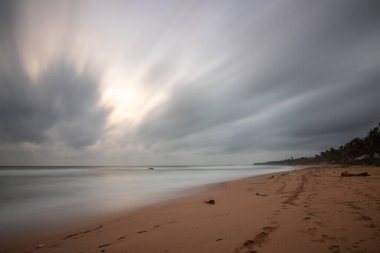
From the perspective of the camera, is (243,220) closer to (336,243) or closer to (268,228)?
(268,228)

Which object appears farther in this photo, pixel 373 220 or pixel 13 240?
pixel 13 240

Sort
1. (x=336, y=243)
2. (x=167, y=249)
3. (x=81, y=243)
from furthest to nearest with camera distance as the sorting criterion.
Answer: (x=81, y=243)
(x=167, y=249)
(x=336, y=243)

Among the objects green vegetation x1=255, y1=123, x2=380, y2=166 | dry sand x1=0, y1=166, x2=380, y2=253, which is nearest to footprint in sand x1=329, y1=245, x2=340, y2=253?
dry sand x1=0, y1=166, x2=380, y2=253

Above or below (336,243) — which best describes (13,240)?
below

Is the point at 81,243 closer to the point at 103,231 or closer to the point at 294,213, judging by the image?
the point at 103,231

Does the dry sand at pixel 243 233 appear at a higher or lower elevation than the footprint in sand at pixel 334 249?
lower

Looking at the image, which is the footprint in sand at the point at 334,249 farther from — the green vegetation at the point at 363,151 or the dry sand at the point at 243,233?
the green vegetation at the point at 363,151

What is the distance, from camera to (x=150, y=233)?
5.21 m

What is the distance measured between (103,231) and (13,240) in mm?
2761

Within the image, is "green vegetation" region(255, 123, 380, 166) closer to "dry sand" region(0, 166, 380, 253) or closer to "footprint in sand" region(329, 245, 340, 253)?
"dry sand" region(0, 166, 380, 253)

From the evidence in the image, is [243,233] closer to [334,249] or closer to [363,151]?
[334,249]

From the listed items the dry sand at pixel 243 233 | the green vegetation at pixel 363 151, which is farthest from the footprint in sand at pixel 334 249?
the green vegetation at pixel 363 151

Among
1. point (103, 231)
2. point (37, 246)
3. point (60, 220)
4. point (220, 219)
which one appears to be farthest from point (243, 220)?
point (60, 220)

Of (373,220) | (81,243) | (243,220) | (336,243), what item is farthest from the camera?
(243,220)
